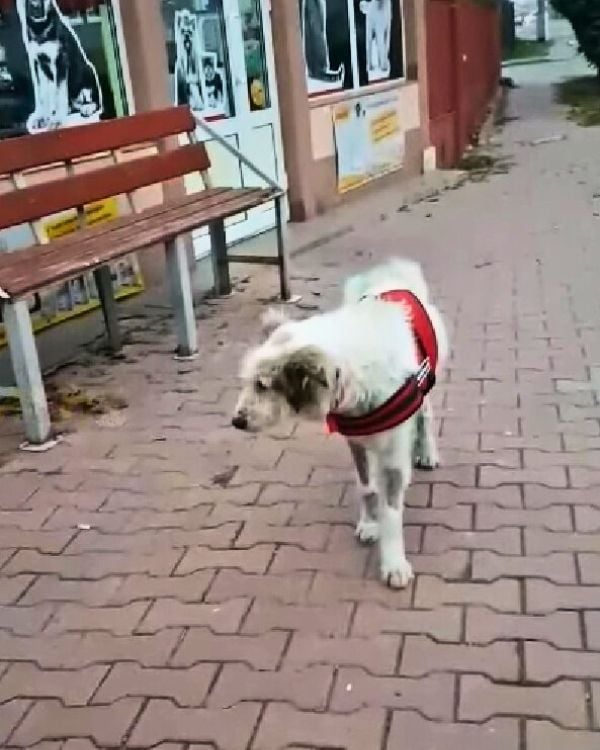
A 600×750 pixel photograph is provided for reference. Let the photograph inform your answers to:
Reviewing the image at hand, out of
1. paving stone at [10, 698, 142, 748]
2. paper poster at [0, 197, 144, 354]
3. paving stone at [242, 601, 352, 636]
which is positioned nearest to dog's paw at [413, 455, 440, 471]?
paving stone at [242, 601, 352, 636]

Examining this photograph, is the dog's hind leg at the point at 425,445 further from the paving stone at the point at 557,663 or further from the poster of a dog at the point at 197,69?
the poster of a dog at the point at 197,69

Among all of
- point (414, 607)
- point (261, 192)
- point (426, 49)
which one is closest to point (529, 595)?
point (414, 607)

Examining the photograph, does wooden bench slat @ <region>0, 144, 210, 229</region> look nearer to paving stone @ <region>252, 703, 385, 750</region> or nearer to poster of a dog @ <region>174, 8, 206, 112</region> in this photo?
poster of a dog @ <region>174, 8, 206, 112</region>

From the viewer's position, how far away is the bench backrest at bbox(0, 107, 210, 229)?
5398 millimetres

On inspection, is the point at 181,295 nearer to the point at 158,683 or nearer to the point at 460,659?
the point at 158,683

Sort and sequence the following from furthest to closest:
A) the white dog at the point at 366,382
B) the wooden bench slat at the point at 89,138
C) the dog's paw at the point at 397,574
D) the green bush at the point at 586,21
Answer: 1. the green bush at the point at 586,21
2. the wooden bench slat at the point at 89,138
3. the dog's paw at the point at 397,574
4. the white dog at the point at 366,382

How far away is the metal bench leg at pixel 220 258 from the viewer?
702 cm

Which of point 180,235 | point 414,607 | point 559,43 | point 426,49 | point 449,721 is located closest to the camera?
point 449,721

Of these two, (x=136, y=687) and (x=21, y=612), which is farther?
(x=21, y=612)

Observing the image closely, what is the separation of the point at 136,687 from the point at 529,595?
129 centimetres

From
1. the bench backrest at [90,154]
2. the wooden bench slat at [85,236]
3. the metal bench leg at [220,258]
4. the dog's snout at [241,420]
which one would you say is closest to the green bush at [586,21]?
the metal bench leg at [220,258]

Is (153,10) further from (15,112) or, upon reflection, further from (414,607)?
(414,607)

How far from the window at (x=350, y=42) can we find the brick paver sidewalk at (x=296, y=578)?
5395 mm

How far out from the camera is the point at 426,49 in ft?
41.3
